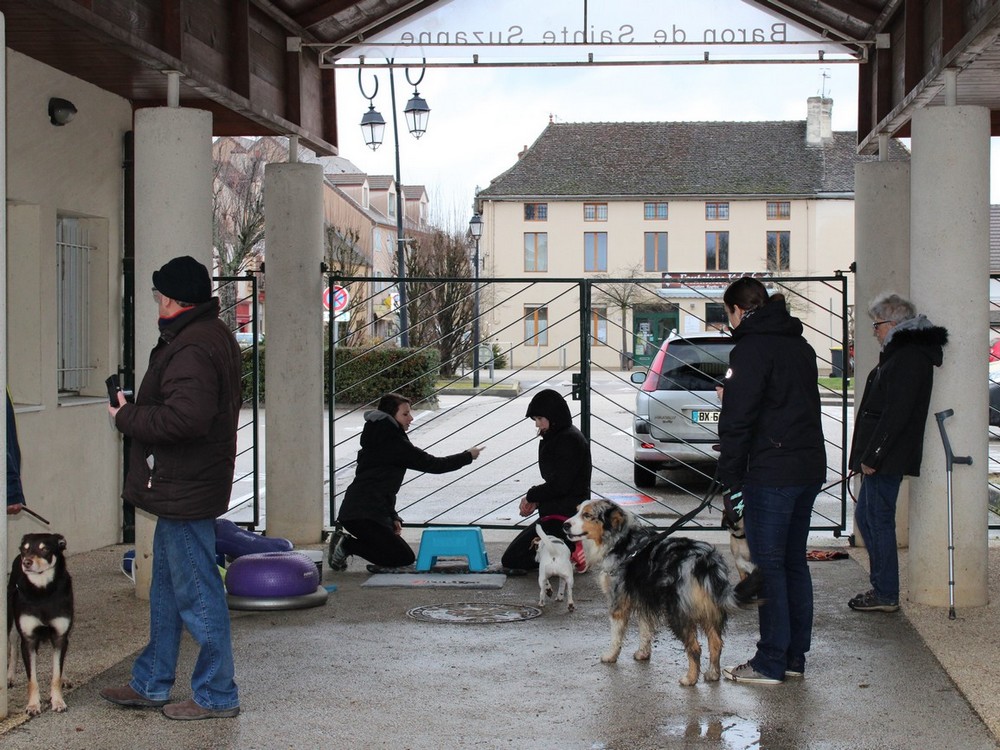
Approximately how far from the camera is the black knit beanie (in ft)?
18.9

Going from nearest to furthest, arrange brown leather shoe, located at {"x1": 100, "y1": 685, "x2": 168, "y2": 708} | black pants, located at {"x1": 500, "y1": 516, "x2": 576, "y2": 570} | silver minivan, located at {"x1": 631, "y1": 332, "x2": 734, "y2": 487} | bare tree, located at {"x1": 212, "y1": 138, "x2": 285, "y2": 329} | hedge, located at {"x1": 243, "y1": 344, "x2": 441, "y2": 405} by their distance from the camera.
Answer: brown leather shoe, located at {"x1": 100, "y1": 685, "x2": 168, "y2": 708} < black pants, located at {"x1": 500, "y1": 516, "x2": 576, "y2": 570} < silver minivan, located at {"x1": 631, "y1": 332, "x2": 734, "y2": 487} < hedge, located at {"x1": 243, "y1": 344, "x2": 441, "y2": 405} < bare tree, located at {"x1": 212, "y1": 138, "x2": 285, "y2": 329}

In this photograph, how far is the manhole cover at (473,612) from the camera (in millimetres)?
8023

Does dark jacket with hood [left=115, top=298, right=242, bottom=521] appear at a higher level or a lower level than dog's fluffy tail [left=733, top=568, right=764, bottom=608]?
higher

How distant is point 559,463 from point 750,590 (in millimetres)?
3044

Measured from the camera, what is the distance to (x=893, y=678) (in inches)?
259

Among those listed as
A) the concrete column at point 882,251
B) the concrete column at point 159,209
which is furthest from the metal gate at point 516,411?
the concrete column at point 159,209

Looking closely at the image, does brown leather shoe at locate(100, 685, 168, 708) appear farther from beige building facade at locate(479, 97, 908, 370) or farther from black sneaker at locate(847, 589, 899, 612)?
beige building facade at locate(479, 97, 908, 370)

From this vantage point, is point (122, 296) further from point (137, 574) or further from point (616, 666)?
point (616, 666)

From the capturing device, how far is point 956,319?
27.5 ft

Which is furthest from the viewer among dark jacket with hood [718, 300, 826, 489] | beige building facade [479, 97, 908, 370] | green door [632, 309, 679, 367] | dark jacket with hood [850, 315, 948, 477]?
beige building facade [479, 97, 908, 370]

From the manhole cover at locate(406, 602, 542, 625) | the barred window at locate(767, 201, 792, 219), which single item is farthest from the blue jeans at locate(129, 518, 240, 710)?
the barred window at locate(767, 201, 792, 219)

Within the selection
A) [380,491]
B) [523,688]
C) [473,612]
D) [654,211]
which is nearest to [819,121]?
[654,211]

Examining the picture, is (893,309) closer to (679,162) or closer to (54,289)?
(54,289)

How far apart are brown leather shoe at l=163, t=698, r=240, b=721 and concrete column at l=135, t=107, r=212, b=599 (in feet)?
9.10
